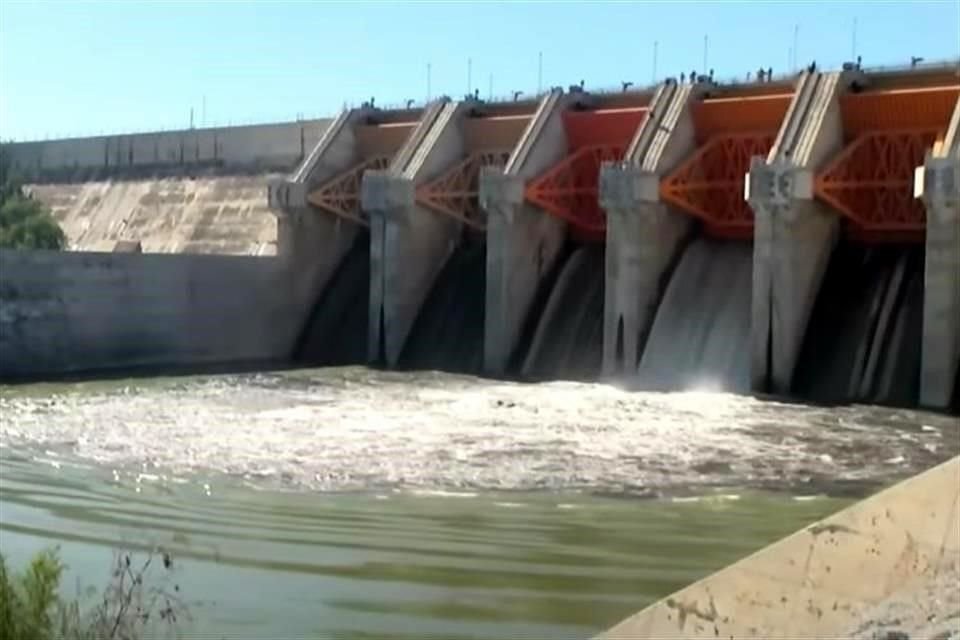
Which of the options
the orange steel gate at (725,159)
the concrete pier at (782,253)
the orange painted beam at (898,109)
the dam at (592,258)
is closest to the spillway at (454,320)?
the dam at (592,258)

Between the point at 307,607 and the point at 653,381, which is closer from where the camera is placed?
the point at 307,607

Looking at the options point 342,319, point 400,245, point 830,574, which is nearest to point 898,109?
point 400,245

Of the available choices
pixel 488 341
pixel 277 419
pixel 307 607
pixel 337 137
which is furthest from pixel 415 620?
pixel 337 137

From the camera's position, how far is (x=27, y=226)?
33531 mm

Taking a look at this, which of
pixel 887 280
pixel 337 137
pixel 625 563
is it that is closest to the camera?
pixel 625 563

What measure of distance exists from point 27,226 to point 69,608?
2870 cm

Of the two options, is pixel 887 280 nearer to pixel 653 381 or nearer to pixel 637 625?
pixel 653 381

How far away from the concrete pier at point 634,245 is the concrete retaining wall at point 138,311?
8.12 meters

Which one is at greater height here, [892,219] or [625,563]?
[892,219]

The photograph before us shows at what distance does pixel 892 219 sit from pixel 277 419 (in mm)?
10421

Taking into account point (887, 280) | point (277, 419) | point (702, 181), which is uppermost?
point (702, 181)

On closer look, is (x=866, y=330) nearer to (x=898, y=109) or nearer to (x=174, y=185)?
(x=898, y=109)

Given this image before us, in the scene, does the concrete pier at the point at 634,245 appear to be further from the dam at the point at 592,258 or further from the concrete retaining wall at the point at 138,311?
the concrete retaining wall at the point at 138,311

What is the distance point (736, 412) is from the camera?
1866cm
